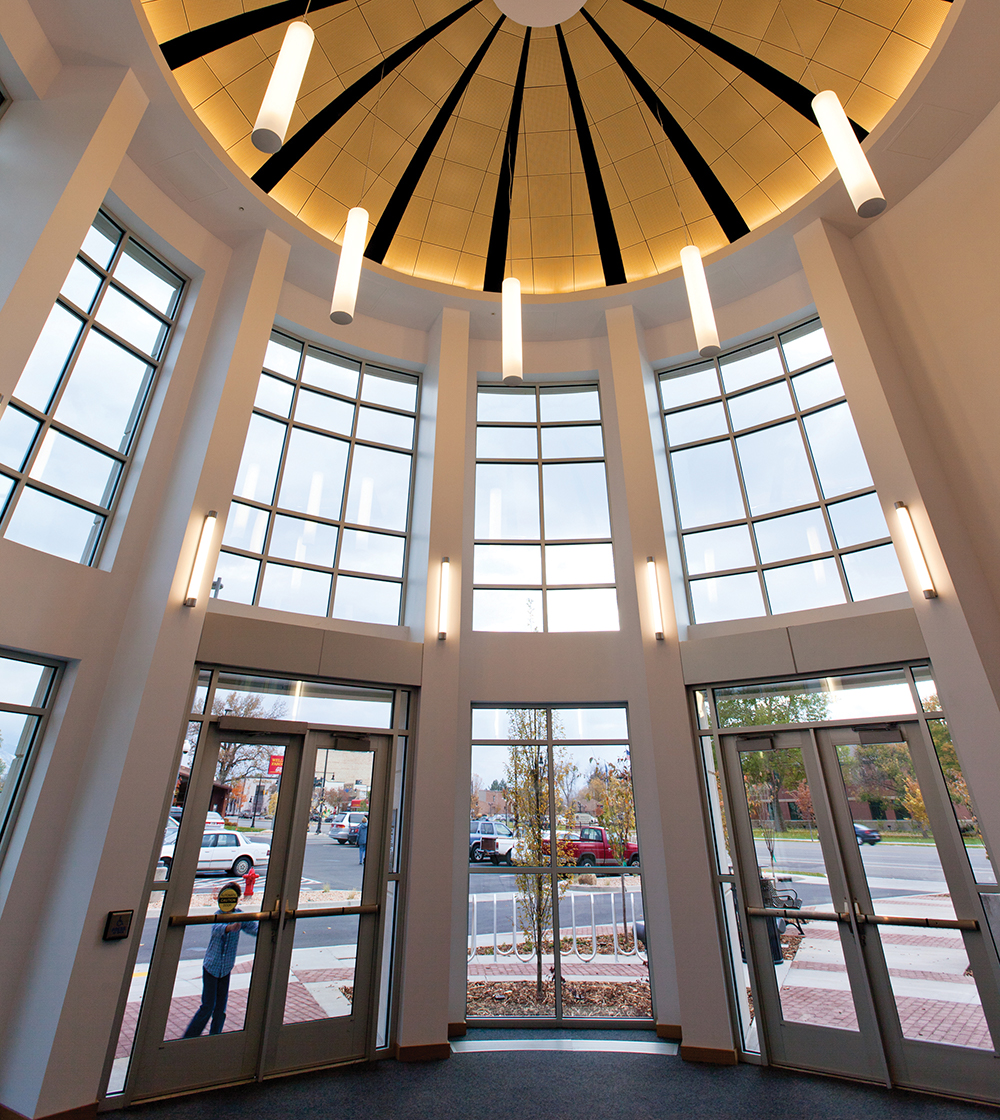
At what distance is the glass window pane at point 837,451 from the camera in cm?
684

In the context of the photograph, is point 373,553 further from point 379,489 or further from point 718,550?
point 718,550

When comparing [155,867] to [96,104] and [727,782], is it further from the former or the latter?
[96,104]

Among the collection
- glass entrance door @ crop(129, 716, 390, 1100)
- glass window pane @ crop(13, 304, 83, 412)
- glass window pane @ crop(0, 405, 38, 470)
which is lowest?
glass entrance door @ crop(129, 716, 390, 1100)

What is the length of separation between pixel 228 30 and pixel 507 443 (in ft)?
18.2

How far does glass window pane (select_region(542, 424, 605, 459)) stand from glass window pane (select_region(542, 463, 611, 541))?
0.16m

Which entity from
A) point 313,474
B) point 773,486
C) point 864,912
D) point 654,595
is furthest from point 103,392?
point 864,912

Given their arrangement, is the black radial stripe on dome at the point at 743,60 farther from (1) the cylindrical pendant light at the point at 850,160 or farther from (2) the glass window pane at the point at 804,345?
(1) the cylindrical pendant light at the point at 850,160

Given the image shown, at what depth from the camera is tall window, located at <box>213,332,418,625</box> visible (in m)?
6.89

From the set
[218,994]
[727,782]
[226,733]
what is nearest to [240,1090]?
[218,994]

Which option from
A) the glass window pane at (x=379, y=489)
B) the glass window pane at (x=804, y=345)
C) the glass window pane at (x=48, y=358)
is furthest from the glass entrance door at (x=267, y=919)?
the glass window pane at (x=804, y=345)

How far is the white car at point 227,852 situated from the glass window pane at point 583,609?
3971 mm

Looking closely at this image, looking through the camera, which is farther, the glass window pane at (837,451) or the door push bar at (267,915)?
the glass window pane at (837,451)

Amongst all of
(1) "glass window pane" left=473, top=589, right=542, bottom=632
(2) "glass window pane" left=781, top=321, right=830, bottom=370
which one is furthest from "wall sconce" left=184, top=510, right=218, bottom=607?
(2) "glass window pane" left=781, top=321, right=830, bottom=370

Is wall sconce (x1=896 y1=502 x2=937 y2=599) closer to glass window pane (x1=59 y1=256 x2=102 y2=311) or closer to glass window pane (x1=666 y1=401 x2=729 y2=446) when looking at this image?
glass window pane (x1=666 y1=401 x2=729 y2=446)
